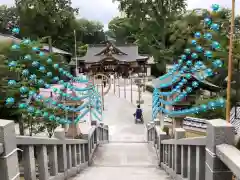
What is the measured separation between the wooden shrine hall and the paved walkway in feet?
15.9

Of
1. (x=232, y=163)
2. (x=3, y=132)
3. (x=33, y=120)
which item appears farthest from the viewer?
(x=33, y=120)

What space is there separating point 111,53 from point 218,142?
28215mm

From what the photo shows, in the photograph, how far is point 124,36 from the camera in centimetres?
4138

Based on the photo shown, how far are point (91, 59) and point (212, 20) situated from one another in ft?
81.3

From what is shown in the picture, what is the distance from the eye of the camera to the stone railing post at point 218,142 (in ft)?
6.01

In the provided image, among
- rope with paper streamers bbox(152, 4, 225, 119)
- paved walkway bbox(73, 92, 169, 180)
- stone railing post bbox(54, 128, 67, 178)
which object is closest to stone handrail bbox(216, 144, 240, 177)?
stone railing post bbox(54, 128, 67, 178)

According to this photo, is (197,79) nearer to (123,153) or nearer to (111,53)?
(123,153)

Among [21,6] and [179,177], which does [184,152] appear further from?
[21,6]

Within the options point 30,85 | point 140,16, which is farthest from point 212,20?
point 140,16

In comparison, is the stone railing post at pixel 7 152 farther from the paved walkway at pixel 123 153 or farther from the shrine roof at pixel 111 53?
the shrine roof at pixel 111 53

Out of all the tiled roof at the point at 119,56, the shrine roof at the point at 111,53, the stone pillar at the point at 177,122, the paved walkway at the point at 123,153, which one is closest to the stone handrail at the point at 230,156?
the paved walkway at the point at 123,153

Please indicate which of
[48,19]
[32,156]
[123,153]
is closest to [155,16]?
[48,19]

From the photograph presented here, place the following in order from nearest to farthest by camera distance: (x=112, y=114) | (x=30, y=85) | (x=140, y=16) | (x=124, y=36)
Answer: (x=30, y=85) → (x=112, y=114) → (x=140, y=16) → (x=124, y=36)

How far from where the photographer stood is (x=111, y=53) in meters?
29.6
